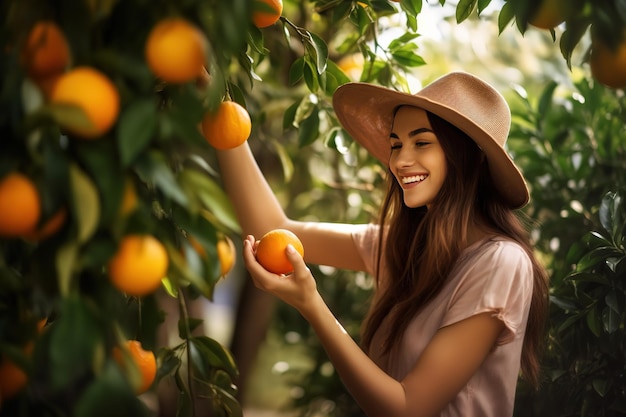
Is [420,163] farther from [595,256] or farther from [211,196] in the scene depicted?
[211,196]

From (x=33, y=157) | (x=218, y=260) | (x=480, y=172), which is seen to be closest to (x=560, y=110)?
(x=480, y=172)

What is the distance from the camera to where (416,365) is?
50.5 inches

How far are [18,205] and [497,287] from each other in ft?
2.94

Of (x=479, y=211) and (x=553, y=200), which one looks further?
(x=553, y=200)

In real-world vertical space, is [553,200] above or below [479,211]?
below

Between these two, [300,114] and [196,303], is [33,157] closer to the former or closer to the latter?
[300,114]

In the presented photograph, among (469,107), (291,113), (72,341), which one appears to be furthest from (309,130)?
(72,341)

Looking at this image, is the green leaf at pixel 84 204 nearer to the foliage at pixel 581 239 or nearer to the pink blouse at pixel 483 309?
the pink blouse at pixel 483 309

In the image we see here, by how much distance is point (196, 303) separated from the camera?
2.49 metres

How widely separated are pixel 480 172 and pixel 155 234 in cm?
93

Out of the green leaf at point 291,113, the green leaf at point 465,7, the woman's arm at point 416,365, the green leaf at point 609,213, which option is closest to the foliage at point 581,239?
the green leaf at point 609,213

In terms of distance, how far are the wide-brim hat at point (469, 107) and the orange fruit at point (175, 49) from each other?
2.37 ft

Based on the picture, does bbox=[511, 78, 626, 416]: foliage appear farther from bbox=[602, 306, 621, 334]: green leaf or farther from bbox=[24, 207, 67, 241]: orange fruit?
bbox=[24, 207, 67, 241]: orange fruit

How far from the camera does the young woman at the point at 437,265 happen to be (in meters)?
1.25
